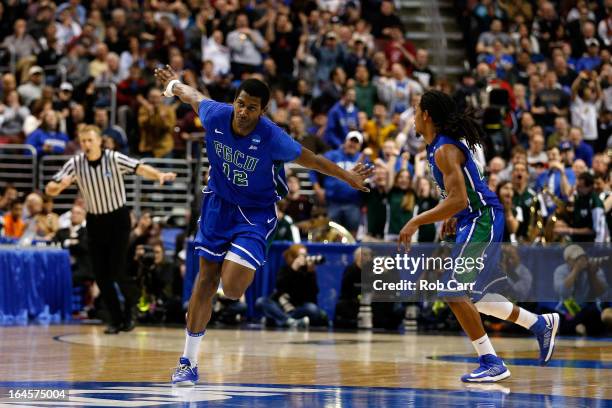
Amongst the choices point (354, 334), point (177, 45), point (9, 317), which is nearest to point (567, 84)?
point (177, 45)

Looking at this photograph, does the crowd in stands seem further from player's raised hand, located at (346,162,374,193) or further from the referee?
player's raised hand, located at (346,162,374,193)

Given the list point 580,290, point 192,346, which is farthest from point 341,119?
point 192,346

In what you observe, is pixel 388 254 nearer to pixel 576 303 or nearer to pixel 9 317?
pixel 576 303

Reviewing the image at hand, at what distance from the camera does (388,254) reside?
48.2 feet

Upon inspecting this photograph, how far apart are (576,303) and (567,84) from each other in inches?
307

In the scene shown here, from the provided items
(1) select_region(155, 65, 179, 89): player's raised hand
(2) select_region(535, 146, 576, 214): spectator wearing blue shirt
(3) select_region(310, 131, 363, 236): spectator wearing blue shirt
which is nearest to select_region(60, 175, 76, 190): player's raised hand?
(1) select_region(155, 65, 179, 89): player's raised hand

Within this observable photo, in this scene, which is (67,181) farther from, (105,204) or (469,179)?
(469,179)

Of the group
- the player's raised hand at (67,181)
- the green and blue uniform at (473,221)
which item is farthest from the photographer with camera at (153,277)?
the green and blue uniform at (473,221)

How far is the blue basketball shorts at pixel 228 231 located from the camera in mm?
8500

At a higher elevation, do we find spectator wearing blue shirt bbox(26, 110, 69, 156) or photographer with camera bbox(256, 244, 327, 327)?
spectator wearing blue shirt bbox(26, 110, 69, 156)

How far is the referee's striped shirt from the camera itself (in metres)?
13.7

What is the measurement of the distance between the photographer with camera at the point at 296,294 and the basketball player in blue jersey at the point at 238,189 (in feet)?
23.5

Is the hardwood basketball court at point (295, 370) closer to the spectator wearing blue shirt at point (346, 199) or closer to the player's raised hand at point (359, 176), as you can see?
the player's raised hand at point (359, 176)

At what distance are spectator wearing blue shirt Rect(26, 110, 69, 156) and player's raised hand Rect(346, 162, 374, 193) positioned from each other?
38.3ft
